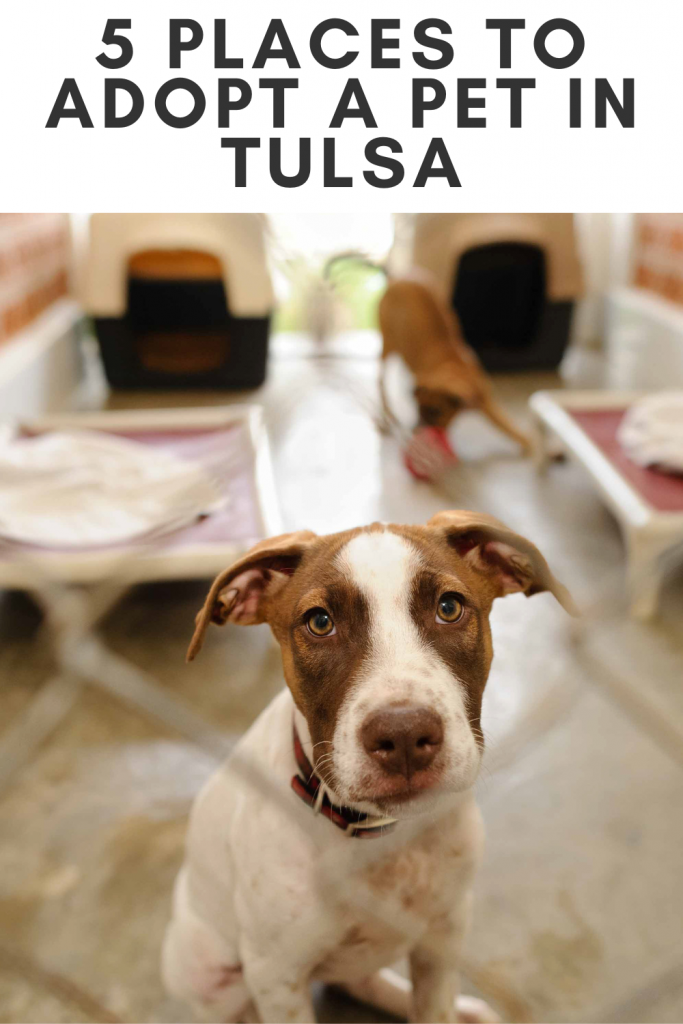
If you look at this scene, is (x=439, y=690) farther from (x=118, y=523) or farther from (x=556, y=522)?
(x=556, y=522)

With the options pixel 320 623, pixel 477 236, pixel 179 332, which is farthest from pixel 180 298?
pixel 320 623

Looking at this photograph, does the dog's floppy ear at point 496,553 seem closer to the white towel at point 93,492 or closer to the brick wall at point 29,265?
the white towel at point 93,492

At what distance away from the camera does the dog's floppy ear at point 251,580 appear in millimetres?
649

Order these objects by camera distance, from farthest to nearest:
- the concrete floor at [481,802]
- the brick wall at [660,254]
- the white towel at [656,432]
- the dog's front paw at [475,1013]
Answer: the brick wall at [660,254], the white towel at [656,432], the concrete floor at [481,802], the dog's front paw at [475,1013]

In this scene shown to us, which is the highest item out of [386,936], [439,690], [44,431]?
[439,690]

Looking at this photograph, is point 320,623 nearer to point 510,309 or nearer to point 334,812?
point 334,812

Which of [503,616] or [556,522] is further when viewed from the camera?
[556,522]

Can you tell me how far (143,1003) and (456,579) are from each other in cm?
97

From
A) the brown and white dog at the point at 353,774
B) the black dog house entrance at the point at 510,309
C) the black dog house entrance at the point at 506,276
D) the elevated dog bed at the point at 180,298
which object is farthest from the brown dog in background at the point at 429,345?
the brown and white dog at the point at 353,774

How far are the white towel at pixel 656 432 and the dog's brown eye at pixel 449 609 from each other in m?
1.90

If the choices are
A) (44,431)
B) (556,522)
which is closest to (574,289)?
(556,522)

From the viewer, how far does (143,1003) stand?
4.08ft

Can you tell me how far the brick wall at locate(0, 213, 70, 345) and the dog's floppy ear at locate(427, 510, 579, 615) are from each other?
330 cm

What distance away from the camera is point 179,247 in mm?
3957
